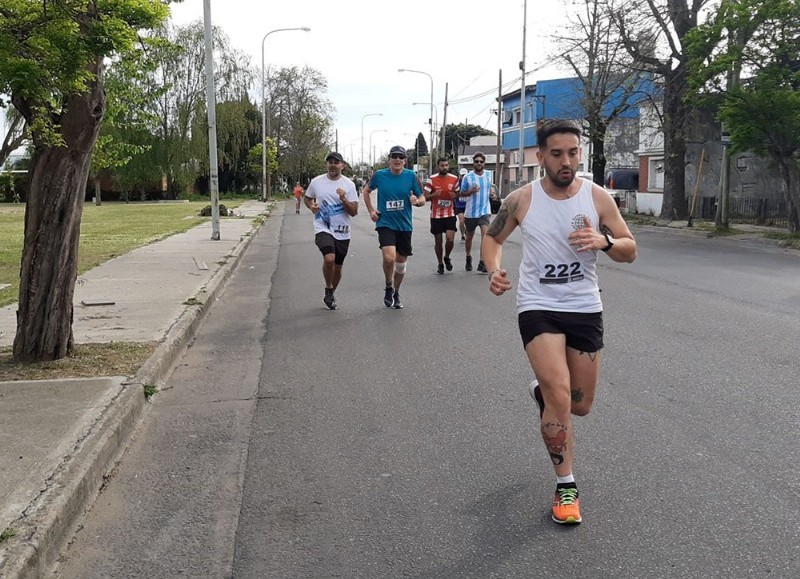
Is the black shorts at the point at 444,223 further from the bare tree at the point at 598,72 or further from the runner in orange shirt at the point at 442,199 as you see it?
the bare tree at the point at 598,72

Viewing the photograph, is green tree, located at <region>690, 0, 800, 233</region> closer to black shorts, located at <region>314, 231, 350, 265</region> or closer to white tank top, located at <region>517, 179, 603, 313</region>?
black shorts, located at <region>314, 231, 350, 265</region>

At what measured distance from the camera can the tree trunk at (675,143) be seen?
1109 inches

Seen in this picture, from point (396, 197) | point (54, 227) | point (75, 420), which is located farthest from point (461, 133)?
point (75, 420)

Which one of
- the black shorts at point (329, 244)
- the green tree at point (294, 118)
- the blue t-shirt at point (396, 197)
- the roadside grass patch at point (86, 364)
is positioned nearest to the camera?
the roadside grass patch at point (86, 364)

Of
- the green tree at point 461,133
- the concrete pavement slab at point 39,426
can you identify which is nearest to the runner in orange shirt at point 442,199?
the concrete pavement slab at point 39,426

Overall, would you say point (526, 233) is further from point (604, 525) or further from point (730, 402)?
point (730, 402)

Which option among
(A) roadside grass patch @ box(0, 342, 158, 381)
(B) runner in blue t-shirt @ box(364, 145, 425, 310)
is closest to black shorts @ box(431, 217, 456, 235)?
(B) runner in blue t-shirt @ box(364, 145, 425, 310)

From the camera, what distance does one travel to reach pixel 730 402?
584cm

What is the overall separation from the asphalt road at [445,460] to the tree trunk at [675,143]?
20747mm

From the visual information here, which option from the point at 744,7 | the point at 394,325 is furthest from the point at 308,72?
the point at 394,325

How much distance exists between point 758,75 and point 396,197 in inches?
557

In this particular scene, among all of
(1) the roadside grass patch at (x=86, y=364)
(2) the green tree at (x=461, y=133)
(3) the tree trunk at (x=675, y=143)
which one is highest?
(2) the green tree at (x=461, y=133)

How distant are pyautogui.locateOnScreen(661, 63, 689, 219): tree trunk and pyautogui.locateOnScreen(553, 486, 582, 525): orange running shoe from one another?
2616cm

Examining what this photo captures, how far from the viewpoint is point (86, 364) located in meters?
6.67
